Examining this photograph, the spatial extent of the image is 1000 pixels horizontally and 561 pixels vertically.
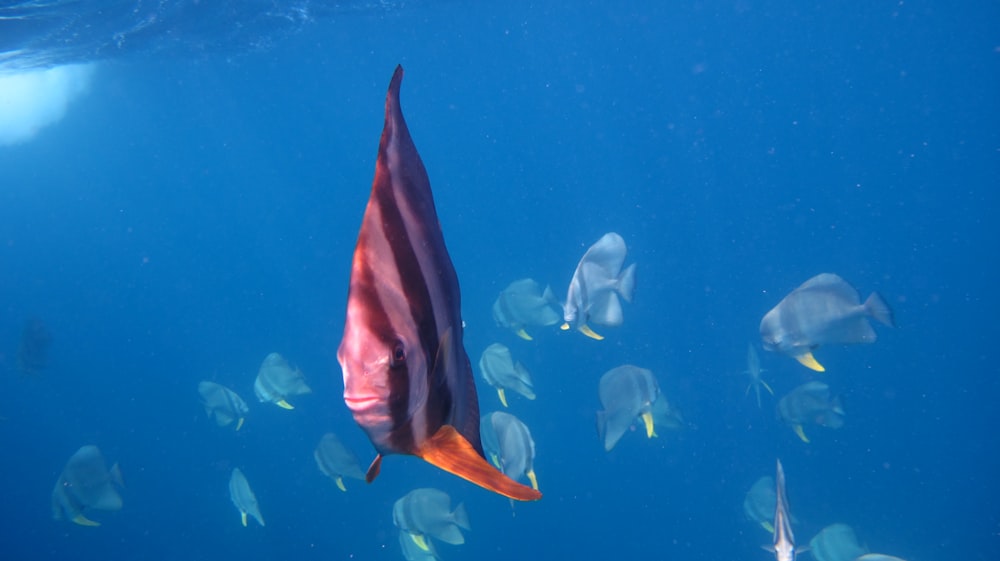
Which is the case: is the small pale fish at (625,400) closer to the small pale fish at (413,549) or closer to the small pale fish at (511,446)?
the small pale fish at (511,446)

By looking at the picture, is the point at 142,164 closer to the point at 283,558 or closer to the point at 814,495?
the point at 283,558

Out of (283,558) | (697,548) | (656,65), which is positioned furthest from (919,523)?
(656,65)

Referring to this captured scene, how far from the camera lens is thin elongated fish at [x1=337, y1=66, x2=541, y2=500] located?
970 mm

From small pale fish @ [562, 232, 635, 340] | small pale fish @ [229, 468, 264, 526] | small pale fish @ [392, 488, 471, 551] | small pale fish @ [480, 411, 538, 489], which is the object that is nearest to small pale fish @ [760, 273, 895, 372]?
Result: small pale fish @ [562, 232, 635, 340]

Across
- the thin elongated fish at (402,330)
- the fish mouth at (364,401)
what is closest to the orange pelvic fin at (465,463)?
the thin elongated fish at (402,330)

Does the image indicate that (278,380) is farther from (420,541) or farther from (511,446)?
(511,446)

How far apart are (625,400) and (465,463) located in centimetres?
651

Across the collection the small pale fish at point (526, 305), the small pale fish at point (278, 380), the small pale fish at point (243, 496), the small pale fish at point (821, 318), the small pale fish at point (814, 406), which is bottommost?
the small pale fish at point (243, 496)

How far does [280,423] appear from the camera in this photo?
88.3 feet

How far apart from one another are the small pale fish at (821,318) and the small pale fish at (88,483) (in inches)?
356

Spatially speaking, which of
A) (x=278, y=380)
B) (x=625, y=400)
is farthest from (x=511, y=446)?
(x=278, y=380)

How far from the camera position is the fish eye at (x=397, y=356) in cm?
96

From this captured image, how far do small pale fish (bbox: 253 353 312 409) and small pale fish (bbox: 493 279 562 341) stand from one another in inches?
145

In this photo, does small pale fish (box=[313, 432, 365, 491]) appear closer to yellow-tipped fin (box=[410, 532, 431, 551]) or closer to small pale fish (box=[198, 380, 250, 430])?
yellow-tipped fin (box=[410, 532, 431, 551])
